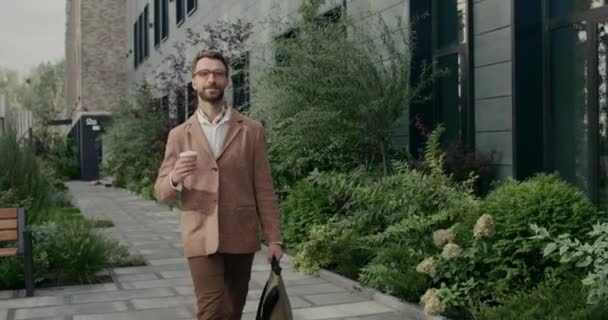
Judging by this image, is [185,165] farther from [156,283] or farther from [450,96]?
[450,96]

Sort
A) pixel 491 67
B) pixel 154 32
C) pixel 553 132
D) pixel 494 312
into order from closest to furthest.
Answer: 1. pixel 494 312
2. pixel 553 132
3. pixel 491 67
4. pixel 154 32

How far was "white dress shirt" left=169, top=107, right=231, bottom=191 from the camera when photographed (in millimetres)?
3721

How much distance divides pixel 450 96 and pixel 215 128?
654 cm

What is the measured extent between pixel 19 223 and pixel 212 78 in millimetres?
4256

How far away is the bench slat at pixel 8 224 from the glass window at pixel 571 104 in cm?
561

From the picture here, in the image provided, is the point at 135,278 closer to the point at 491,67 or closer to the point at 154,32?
the point at 491,67

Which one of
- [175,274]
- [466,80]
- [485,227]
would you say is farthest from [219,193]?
[466,80]

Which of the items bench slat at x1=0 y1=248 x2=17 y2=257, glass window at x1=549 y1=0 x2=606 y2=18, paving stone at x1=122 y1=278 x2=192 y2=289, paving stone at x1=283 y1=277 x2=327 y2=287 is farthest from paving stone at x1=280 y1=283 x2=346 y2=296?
glass window at x1=549 y1=0 x2=606 y2=18

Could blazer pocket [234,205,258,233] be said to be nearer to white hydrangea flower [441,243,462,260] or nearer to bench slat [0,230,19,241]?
white hydrangea flower [441,243,462,260]

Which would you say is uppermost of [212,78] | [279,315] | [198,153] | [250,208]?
[212,78]

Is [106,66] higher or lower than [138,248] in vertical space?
higher

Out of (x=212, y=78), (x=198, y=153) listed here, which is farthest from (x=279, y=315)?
(x=212, y=78)

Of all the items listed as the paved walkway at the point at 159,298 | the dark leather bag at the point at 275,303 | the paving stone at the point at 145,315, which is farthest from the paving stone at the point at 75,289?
the dark leather bag at the point at 275,303

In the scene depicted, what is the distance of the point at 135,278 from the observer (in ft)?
25.4
